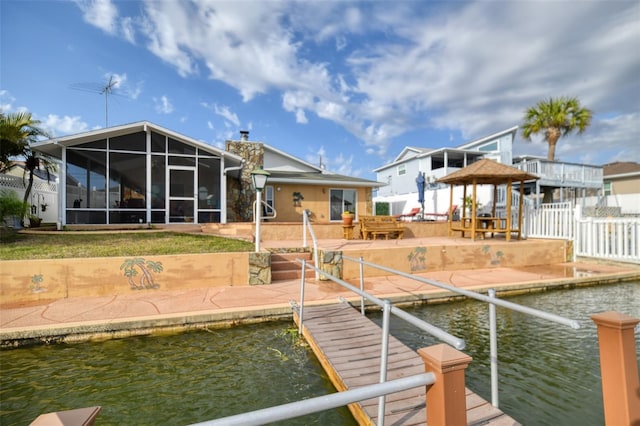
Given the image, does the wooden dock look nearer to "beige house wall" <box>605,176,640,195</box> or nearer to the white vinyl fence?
the white vinyl fence

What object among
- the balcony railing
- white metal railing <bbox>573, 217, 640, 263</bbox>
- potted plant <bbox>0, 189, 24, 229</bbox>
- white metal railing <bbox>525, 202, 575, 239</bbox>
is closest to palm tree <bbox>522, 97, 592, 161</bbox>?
the balcony railing

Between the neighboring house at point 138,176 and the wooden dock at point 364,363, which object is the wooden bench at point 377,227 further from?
the wooden dock at point 364,363

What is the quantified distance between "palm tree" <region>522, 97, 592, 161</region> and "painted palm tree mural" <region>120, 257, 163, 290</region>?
27.4 meters

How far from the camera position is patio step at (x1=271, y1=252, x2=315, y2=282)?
7.35m

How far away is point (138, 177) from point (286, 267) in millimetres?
9334

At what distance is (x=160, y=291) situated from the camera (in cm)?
615

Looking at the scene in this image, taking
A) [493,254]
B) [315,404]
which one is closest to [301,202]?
[493,254]

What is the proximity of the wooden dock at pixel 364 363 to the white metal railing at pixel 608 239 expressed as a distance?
32.7 ft

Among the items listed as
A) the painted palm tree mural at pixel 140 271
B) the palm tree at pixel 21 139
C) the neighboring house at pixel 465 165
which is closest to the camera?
the painted palm tree mural at pixel 140 271

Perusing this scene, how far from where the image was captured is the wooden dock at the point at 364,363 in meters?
2.47

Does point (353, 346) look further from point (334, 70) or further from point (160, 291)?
point (334, 70)

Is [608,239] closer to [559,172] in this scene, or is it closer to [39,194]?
[559,172]

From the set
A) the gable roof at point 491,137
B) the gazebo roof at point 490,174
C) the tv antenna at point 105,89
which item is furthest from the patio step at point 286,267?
the gable roof at point 491,137

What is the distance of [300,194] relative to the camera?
1647 cm
